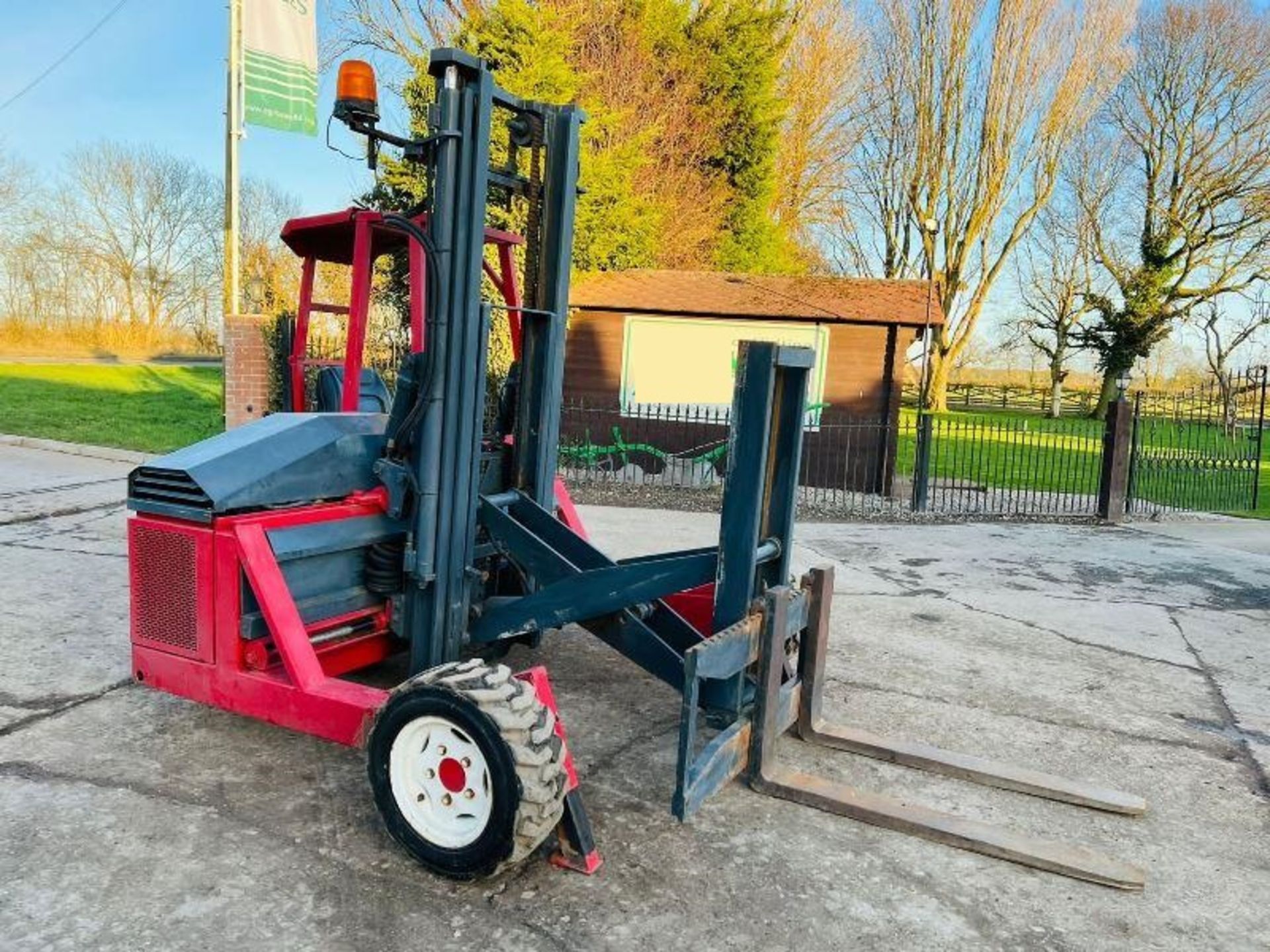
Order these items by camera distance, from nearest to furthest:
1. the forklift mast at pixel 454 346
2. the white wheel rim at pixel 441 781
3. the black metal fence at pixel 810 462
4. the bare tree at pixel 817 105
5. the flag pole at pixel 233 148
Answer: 1. the white wheel rim at pixel 441 781
2. the forklift mast at pixel 454 346
3. the black metal fence at pixel 810 462
4. the flag pole at pixel 233 148
5. the bare tree at pixel 817 105

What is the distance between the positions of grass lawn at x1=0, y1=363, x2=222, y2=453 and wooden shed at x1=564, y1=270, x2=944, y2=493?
22.9 feet

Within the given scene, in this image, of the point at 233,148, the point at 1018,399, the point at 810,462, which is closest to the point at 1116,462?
the point at 810,462

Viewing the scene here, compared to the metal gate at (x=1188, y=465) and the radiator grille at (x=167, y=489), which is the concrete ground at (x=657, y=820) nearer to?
the radiator grille at (x=167, y=489)

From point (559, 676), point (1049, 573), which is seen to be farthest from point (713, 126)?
point (559, 676)

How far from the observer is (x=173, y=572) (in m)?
3.74

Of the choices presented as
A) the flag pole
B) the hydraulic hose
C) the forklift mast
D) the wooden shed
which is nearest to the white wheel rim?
the forklift mast

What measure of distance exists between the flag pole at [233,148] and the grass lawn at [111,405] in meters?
2.73

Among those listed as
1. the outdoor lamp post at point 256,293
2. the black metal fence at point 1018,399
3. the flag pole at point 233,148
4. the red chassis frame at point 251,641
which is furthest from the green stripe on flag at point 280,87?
the black metal fence at point 1018,399

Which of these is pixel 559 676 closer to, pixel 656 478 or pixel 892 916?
pixel 892 916

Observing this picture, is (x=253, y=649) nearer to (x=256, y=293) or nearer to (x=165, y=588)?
(x=165, y=588)

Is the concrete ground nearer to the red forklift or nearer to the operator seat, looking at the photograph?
the red forklift

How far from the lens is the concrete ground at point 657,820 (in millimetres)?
2775

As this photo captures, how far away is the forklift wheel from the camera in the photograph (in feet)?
9.13

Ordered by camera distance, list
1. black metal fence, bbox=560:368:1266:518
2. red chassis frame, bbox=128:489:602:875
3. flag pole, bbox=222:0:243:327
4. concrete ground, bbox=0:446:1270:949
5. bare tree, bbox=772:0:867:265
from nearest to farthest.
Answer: concrete ground, bbox=0:446:1270:949
red chassis frame, bbox=128:489:602:875
black metal fence, bbox=560:368:1266:518
flag pole, bbox=222:0:243:327
bare tree, bbox=772:0:867:265
